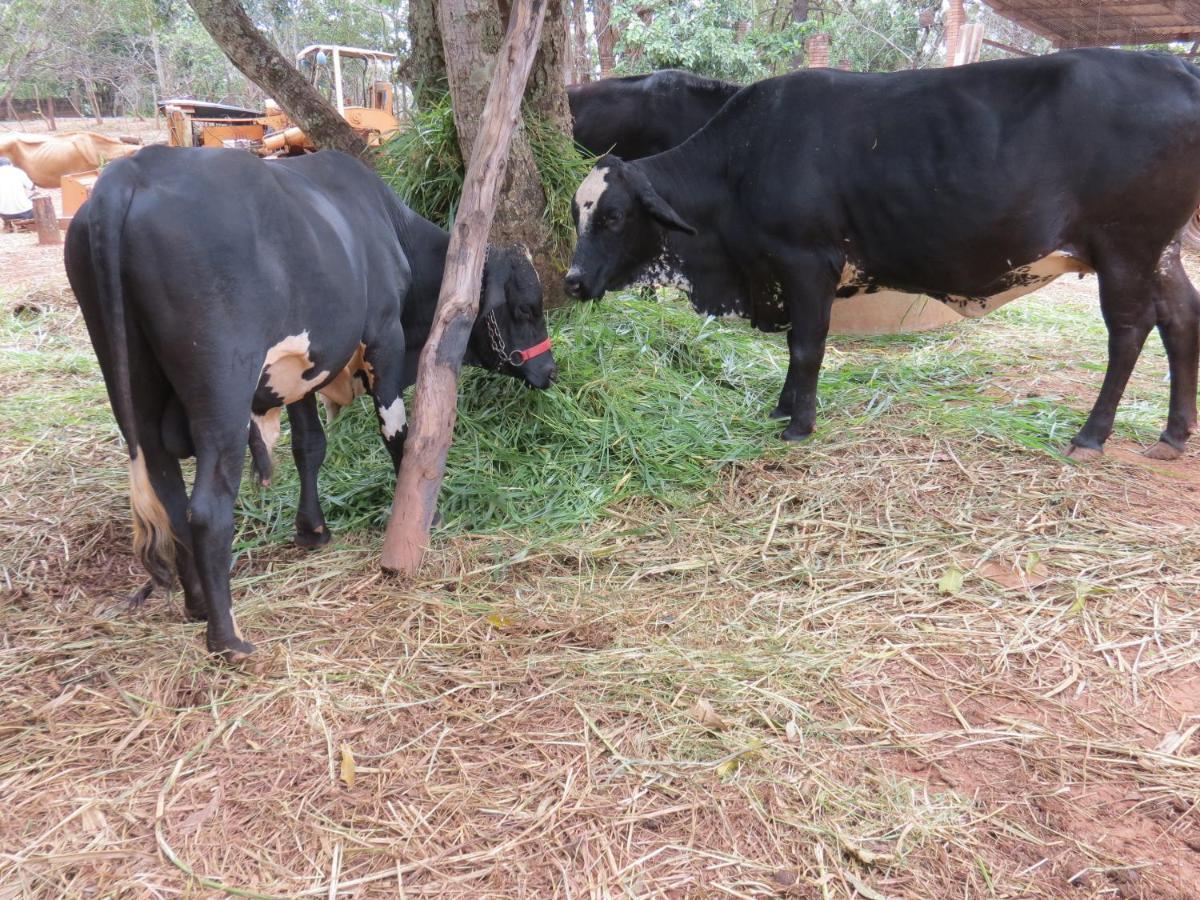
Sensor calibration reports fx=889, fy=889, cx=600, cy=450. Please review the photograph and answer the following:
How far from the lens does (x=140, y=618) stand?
11.0ft

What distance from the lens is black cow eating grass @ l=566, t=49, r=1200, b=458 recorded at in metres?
4.24

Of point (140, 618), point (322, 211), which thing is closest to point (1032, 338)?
point (322, 211)

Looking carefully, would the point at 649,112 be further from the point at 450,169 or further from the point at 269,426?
the point at 269,426

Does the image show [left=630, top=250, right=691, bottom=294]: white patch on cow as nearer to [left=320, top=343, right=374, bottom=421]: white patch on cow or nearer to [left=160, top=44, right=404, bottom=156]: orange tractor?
[left=320, top=343, right=374, bottom=421]: white patch on cow

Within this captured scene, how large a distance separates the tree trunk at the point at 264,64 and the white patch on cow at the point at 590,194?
1.52m

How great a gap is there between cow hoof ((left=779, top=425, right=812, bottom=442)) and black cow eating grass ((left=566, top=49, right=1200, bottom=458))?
0.01 m

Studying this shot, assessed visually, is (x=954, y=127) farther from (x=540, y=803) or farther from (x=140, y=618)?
(x=140, y=618)

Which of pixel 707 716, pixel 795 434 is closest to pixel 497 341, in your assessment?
pixel 795 434

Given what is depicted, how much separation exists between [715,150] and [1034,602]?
3104 millimetres

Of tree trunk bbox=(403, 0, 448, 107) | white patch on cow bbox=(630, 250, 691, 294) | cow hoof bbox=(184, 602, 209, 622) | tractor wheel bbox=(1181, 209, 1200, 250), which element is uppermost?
tree trunk bbox=(403, 0, 448, 107)

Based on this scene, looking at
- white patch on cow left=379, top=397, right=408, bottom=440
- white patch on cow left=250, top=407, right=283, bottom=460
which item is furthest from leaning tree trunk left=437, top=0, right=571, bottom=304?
white patch on cow left=250, top=407, right=283, bottom=460

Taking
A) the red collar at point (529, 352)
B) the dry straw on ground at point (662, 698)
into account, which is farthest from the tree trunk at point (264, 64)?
the dry straw on ground at point (662, 698)

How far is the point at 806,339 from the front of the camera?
15.8 feet

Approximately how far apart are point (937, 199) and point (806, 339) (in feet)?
3.10
